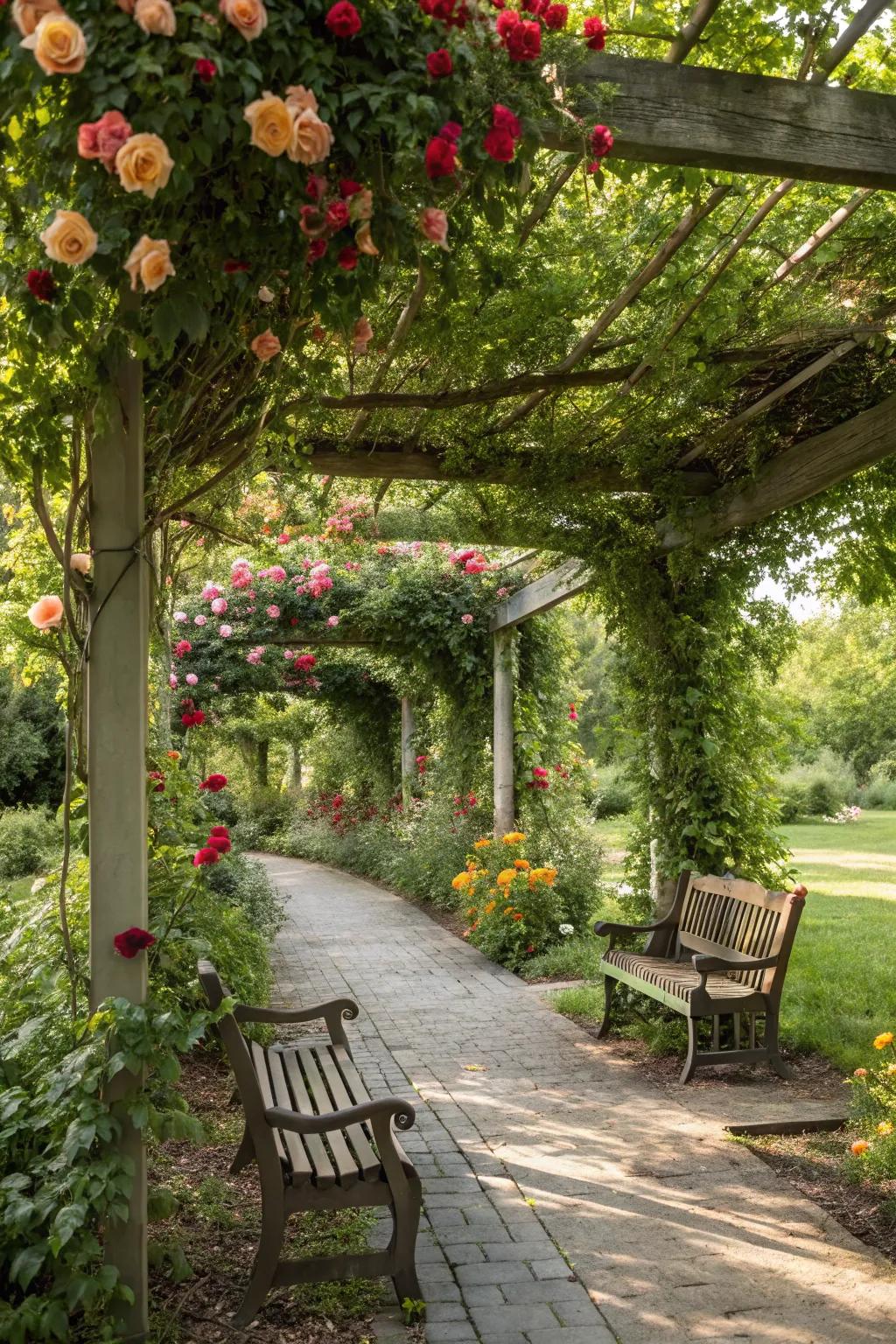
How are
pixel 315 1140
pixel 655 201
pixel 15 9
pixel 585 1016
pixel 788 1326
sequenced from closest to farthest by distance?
pixel 15 9 < pixel 788 1326 < pixel 315 1140 < pixel 655 201 < pixel 585 1016

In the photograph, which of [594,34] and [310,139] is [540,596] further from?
[310,139]

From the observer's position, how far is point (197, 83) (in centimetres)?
210

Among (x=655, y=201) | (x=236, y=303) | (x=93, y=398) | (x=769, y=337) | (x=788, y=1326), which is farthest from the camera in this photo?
(x=769, y=337)

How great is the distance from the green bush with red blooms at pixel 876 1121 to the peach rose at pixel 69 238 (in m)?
3.76

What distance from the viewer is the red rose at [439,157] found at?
219 centimetres

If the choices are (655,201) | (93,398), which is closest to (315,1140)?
(93,398)

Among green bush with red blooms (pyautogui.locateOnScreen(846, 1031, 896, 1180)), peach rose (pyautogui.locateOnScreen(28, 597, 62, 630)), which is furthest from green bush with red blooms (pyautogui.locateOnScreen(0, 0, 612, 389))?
green bush with red blooms (pyautogui.locateOnScreen(846, 1031, 896, 1180))

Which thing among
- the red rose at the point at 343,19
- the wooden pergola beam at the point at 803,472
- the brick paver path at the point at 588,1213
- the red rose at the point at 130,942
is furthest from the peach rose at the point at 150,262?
the wooden pergola beam at the point at 803,472

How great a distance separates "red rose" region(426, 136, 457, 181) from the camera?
7.19 feet

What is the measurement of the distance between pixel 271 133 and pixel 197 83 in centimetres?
19

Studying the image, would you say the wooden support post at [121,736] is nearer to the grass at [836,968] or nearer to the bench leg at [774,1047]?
the bench leg at [774,1047]

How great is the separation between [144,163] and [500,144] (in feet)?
2.48

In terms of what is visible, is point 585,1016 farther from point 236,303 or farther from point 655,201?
point 236,303

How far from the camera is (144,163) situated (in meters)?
1.99
